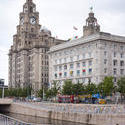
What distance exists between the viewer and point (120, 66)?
3777 inches

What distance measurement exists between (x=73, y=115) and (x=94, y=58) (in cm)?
4087

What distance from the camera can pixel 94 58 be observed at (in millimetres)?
93438

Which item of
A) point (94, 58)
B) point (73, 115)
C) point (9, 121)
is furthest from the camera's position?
point (94, 58)

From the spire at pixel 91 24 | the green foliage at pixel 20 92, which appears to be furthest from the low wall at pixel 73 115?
the spire at pixel 91 24

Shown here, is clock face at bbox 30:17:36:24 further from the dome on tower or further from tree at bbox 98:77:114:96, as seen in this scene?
tree at bbox 98:77:114:96

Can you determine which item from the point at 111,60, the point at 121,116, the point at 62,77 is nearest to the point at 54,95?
the point at 62,77

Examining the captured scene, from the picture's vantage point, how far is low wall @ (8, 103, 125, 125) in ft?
149

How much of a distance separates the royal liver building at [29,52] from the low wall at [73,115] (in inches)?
2411

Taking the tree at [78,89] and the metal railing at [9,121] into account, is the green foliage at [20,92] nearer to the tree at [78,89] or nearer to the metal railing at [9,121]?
the tree at [78,89]

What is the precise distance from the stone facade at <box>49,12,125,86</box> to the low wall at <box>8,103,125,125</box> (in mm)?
26144

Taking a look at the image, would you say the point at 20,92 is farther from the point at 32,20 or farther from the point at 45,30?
the point at 32,20

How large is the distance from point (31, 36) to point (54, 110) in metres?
95.1

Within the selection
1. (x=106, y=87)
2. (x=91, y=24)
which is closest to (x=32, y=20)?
(x=91, y=24)

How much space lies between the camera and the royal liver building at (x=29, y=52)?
14025 cm
